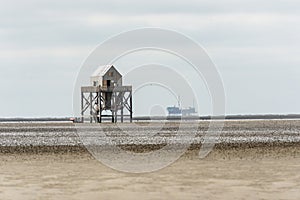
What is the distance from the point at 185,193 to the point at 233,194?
132 cm

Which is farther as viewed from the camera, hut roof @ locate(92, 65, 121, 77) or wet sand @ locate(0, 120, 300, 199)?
hut roof @ locate(92, 65, 121, 77)

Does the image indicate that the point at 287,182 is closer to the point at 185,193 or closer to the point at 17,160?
the point at 185,193

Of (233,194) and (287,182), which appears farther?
(287,182)

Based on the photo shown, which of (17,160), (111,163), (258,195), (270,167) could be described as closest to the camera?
(258,195)

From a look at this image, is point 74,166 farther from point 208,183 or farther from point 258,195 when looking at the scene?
point 258,195

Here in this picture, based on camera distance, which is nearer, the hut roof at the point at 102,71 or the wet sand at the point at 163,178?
the wet sand at the point at 163,178

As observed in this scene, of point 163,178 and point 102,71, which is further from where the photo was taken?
point 102,71

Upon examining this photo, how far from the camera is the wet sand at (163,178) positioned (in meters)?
20.5

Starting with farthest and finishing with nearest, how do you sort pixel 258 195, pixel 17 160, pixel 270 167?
pixel 17 160 < pixel 270 167 < pixel 258 195

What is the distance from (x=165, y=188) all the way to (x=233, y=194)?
2.21 meters

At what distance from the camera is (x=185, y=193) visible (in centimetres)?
2053

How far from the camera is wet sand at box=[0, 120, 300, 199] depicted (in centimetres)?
2045

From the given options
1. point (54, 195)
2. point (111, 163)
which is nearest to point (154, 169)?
point (111, 163)

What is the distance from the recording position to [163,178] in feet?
78.2
